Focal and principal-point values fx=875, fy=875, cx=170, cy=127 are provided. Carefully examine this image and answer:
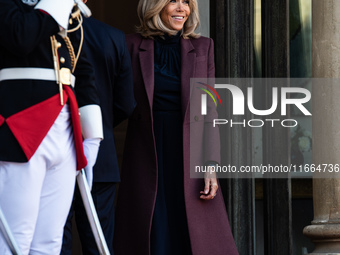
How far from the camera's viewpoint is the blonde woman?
4.51 meters

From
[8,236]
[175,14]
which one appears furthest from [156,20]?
[8,236]

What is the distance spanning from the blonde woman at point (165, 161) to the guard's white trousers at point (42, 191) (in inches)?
58.0

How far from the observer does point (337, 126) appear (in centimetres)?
541

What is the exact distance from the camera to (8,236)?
9.37 feet

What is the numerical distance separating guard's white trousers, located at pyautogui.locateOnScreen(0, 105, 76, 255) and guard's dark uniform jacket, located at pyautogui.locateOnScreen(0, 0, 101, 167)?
0.14 ft

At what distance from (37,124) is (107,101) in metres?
1.24

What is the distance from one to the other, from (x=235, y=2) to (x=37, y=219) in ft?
11.6

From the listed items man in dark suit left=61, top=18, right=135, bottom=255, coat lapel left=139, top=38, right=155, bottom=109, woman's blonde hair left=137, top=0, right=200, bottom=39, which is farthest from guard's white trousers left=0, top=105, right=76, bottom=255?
woman's blonde hair left=137, top=0, right=200, bottom=39

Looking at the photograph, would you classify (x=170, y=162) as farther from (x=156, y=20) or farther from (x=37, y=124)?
(x=37, y=124)

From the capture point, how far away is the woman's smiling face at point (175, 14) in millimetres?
4633

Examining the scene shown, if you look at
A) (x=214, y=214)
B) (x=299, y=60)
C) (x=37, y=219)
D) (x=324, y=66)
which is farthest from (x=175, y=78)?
(x=299, y=60)

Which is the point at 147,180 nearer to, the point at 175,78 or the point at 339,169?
the point at 175,78

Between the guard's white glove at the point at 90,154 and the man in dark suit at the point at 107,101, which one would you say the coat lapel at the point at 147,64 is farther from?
the guard's white glove at the point at 90,154

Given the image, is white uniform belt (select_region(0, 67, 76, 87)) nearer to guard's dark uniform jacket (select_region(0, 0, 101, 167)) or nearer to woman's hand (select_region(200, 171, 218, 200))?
guard's dark uniform jacket (select_region(0, 0, 101, 167))
